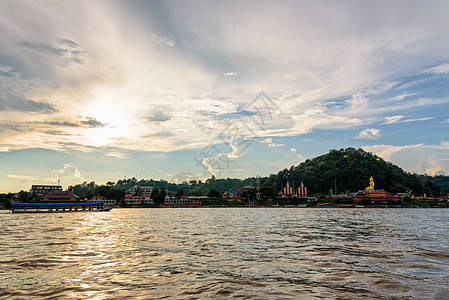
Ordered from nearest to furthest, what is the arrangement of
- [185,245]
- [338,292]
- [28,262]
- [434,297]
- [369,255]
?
[434,297] < [338,292] < [28,262] < [369,255] < [185,245]

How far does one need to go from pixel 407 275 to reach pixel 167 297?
11863mm

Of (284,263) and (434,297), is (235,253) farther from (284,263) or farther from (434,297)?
(434,297)

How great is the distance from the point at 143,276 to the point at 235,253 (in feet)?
25.9

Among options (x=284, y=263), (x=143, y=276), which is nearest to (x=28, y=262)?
(x=143, y=276)

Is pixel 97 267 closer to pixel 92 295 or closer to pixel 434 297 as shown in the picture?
pixel 92 295

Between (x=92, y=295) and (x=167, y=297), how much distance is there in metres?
3.06

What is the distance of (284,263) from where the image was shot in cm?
1686

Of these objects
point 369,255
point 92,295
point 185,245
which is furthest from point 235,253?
point 92,295

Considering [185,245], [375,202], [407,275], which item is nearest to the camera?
[407,275]

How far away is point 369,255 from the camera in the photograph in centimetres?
1942

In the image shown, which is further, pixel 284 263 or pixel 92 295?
pixel 284 263

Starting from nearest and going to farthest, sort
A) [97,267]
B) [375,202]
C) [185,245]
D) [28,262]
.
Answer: [97,267], [28,262], [185,245], [375,202]

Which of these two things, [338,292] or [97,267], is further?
[97,267]

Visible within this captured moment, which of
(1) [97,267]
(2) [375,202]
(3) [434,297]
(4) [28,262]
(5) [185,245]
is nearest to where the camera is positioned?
(3) [434,297]
